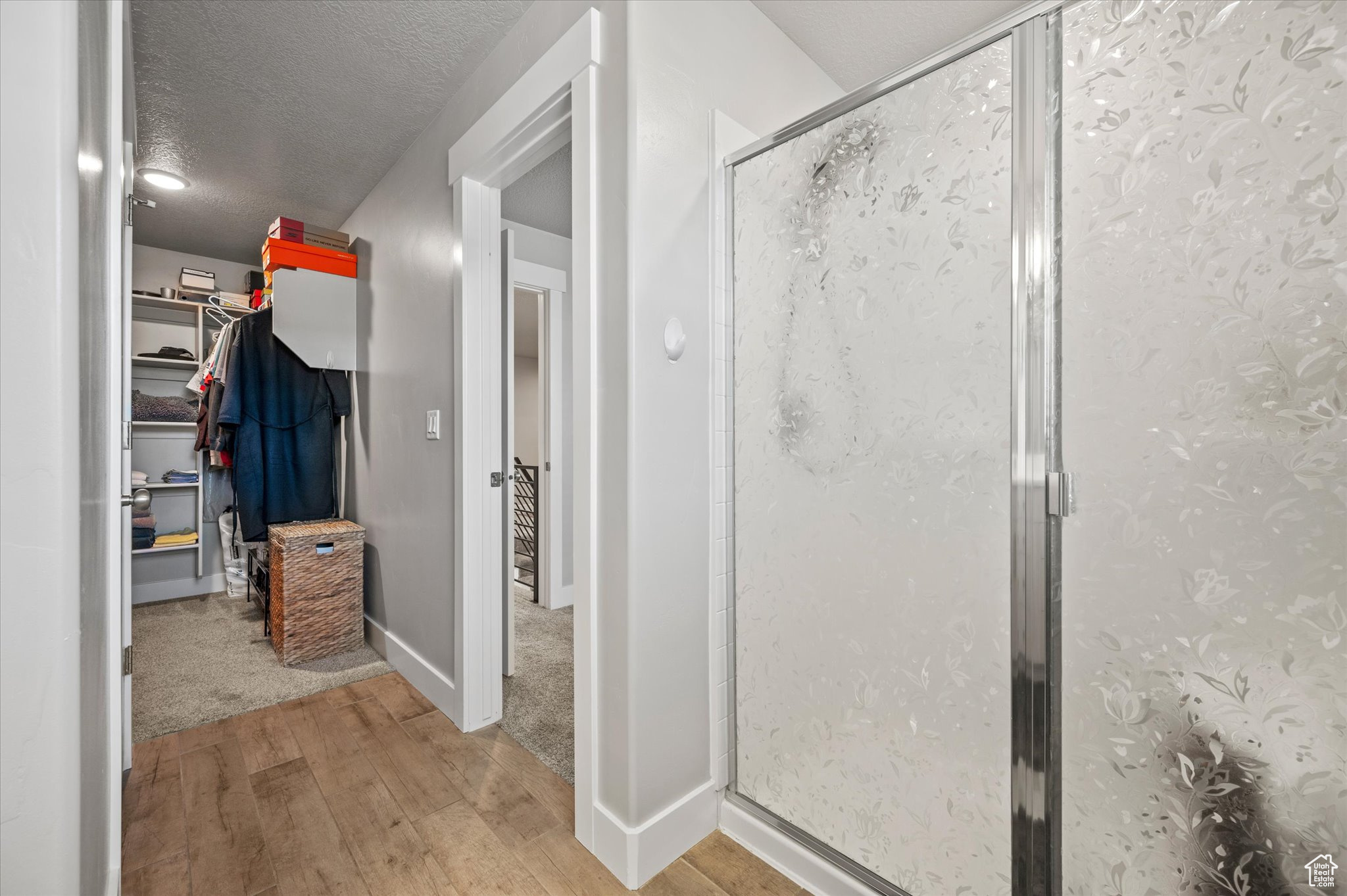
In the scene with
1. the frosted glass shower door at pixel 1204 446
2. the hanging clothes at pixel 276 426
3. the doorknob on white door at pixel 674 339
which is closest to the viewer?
the frosted glass shower door at pixel 1204 446

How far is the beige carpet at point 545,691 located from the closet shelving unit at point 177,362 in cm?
240

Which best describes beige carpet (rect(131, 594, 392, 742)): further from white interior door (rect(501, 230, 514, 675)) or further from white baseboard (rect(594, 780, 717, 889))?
white baseboard (rect(594, 780, 717, 889))

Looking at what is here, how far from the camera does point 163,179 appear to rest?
9.46 feet

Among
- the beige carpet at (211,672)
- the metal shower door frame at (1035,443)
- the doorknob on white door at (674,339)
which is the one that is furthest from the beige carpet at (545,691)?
the metal shower door frame at (1035,443)

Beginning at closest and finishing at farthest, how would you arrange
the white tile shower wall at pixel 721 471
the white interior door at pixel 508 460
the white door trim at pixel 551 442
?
the white tile shower wall at pixel 721 471 → the white interior door at pixel 508 460 → the white door trim at pixel 551 442

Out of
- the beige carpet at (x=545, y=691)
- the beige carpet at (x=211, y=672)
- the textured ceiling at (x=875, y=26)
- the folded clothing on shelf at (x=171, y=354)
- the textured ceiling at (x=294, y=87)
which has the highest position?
the textured ceiling at (x=875, y=26)

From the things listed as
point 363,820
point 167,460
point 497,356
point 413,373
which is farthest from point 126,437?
point 167,460

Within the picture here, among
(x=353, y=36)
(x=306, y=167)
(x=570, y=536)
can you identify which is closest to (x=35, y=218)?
(x=353, y=36)

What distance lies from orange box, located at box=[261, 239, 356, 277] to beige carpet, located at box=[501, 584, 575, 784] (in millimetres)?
2145

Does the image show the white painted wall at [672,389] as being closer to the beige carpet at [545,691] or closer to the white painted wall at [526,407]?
the beige carpet at [545,691]

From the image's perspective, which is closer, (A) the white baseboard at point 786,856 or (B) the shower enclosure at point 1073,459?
(B) the shower enclosure at point 1073,459

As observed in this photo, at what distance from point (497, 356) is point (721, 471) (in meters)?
1.08

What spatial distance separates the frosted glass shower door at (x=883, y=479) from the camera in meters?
1.12

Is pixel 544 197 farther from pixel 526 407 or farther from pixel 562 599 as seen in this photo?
pixel 526 407
